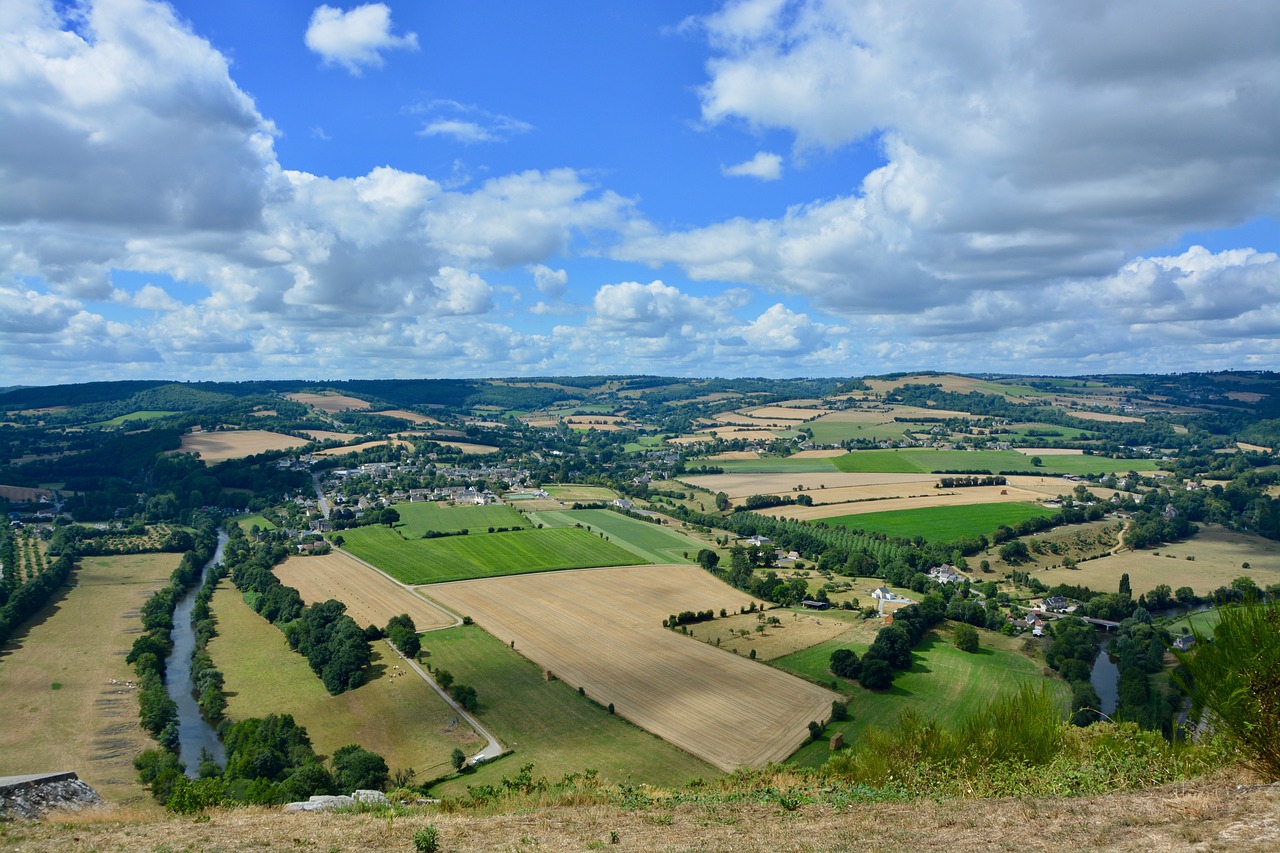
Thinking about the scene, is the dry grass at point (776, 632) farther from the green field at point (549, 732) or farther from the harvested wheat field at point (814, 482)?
the harvested wheat field at point (814, 482)

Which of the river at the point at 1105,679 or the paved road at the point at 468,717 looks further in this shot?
the river at the point at 1105,679

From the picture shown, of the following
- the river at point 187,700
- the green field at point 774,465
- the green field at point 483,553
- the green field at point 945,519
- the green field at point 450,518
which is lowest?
the river at point 187,700

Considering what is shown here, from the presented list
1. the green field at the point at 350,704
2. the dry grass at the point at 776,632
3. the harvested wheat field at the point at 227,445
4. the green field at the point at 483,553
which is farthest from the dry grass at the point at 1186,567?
the harvested wheat field at the point at 227,445

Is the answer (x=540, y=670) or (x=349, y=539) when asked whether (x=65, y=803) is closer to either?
(x=540, y=670)

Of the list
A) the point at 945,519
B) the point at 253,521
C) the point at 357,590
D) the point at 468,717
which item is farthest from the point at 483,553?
the point at 945,519

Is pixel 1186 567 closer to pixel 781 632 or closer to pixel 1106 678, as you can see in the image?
pixel 1106 678

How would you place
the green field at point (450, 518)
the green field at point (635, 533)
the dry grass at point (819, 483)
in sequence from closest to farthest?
the green field at point (635, 533), the green field at point (450, 518), the dry grass at point (819, 483)
